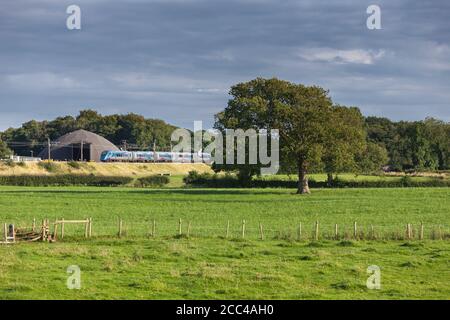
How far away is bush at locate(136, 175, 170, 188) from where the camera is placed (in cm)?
12278

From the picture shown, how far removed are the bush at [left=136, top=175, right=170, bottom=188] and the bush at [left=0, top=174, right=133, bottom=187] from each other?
10.2 feet

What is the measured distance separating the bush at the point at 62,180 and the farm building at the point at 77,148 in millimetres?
60664

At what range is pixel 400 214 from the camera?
58594 millimetres

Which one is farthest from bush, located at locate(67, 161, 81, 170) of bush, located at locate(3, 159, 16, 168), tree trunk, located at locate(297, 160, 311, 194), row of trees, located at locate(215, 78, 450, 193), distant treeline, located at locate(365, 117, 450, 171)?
distant treeline, located at locate(365, 117, 450, 171)

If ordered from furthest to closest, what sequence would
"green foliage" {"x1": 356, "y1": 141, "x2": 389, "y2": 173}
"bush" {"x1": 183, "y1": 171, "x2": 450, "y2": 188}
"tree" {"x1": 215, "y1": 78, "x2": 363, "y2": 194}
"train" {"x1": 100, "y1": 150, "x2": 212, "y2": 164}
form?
"train" {"x1": 100, "y1": 150, "x2": 212, "y2": 164}, "green foliage" {"x1": 356, "y1": 141, "x2": 389, "y2": 173}, "bush" {"x1": 183, "y1": 171, "x2": 450, "y2": 188}, "tree" {"x1": 215, "y1": 78, "x2": 363, "y2": 194}

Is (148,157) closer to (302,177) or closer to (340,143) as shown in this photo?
(302,177)

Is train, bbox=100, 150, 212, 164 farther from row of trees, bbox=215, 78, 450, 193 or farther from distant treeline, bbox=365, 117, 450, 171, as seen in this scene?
row of trees, bbox=215, 78, 450, 193

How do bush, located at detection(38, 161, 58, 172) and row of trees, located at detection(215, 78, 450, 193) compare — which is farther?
bush, located at detection(38, 161, 58, 172)

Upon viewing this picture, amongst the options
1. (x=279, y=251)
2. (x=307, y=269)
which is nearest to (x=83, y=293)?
(x=307, y=269)

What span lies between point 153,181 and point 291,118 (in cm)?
4664

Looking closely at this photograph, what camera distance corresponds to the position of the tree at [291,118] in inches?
3255

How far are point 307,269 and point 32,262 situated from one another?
37.6 feet

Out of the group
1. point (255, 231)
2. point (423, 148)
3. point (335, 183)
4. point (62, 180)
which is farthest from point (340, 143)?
point (423, 148)
